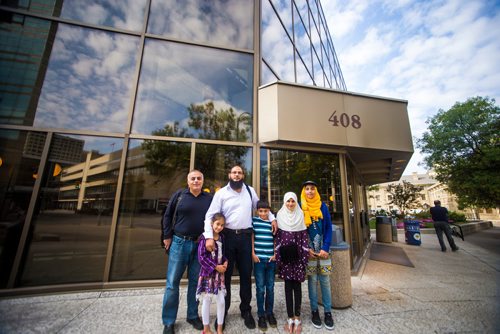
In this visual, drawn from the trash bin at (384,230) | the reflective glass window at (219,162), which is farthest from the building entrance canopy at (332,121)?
the trash bin at (384,230)

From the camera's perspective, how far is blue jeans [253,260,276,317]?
2.77 m

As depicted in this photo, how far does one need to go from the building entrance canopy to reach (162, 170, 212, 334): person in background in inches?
92.6

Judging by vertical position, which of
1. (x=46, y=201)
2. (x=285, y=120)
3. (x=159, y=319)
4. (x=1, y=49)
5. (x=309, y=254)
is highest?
(x=1, y=49)

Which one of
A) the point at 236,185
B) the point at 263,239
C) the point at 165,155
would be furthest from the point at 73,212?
the point at 263,239

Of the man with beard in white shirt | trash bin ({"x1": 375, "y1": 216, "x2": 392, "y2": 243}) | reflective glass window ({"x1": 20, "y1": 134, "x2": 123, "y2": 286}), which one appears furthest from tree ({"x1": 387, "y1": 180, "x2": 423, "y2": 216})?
reflective glass window ({"x1": 20, "y1": 134, "x2": 123, "y2": 286})

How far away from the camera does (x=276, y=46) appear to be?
6.07 m

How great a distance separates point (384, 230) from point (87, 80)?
42.5 ft

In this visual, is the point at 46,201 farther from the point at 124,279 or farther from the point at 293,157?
the point at 293,157

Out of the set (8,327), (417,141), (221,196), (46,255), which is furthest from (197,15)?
(417,141)

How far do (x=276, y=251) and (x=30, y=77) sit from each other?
6.06 m

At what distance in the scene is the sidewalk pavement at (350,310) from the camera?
2.71 metres

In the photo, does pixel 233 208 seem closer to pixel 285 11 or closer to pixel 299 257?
pixel 299 257

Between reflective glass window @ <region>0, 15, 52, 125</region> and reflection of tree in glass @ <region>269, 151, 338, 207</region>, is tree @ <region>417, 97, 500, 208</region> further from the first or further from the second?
reflective glass window @ <region>0, 15, 52, 125</region>

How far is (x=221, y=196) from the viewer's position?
2.92 m
